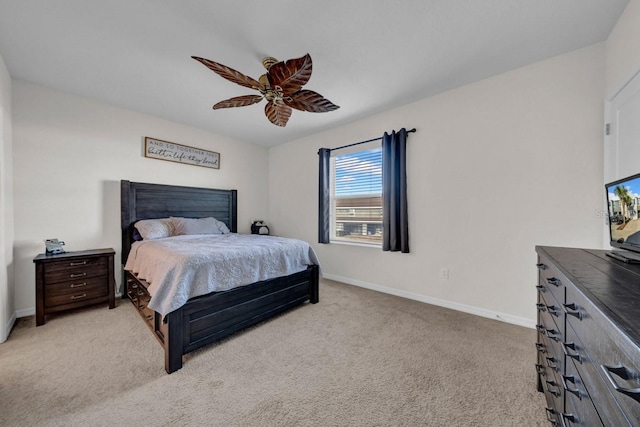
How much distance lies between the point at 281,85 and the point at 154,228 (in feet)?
8.12

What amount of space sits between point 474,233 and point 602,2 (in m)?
1.92

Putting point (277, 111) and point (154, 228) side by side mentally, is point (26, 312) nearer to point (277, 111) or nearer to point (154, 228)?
point (154, 228)

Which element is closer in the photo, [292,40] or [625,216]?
[625,216]

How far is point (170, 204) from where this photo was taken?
11.9 ft

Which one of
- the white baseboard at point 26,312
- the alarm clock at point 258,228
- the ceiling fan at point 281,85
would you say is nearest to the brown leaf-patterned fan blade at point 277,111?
the ceiling fan at point 281,85

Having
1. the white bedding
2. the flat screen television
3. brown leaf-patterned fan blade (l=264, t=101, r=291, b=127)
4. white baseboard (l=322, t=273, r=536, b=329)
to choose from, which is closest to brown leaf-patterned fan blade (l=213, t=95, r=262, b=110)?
brown leaf-patterned fan blade (l=264, t=101, r=291, b=127)

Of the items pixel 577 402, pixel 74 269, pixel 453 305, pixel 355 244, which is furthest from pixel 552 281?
pixel 74 269

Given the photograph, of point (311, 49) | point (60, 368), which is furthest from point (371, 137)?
point (60, 368)

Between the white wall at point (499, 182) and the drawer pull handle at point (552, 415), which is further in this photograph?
the white wall at point (499, 182)

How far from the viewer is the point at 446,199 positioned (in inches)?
111

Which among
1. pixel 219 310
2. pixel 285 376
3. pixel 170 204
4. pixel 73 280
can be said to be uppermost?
pixel 170 204

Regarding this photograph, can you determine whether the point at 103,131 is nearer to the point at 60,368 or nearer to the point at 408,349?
the point at 60,368

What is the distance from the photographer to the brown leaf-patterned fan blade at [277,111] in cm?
230

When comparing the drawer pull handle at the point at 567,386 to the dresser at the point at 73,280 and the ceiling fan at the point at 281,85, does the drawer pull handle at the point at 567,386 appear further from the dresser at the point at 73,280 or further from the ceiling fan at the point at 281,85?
the dresser at the point at 73,280
